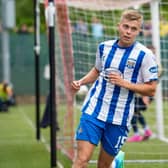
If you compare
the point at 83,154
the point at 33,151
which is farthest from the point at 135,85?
the point at 33,151

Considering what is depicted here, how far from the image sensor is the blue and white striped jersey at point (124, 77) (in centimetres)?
661

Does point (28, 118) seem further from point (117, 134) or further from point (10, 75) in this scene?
point (117, 134)

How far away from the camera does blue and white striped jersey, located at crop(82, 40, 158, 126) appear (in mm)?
6605

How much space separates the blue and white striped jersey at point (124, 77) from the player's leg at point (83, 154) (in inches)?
11.1

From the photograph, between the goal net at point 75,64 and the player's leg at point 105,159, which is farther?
the goal net at point 75,64

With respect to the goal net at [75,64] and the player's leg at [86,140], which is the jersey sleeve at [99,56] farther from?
the goal net at [75,64]

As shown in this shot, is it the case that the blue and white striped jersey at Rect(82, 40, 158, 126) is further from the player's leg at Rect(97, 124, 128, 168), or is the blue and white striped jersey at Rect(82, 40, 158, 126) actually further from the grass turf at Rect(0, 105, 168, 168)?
the grass turf at Rect(0, 105, 168, 168)

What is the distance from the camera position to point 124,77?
6625mm

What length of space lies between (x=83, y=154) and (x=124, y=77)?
808 mm

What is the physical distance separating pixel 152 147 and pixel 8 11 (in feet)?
42.3

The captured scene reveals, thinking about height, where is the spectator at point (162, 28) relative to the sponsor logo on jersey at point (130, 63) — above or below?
below

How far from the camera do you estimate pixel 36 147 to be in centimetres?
1148

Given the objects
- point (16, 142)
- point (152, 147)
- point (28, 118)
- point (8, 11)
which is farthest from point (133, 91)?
point (8, 11)

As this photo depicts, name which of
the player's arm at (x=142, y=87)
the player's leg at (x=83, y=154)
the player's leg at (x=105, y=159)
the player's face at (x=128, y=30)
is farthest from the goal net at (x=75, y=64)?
the player's face at (x=128, y=30)
